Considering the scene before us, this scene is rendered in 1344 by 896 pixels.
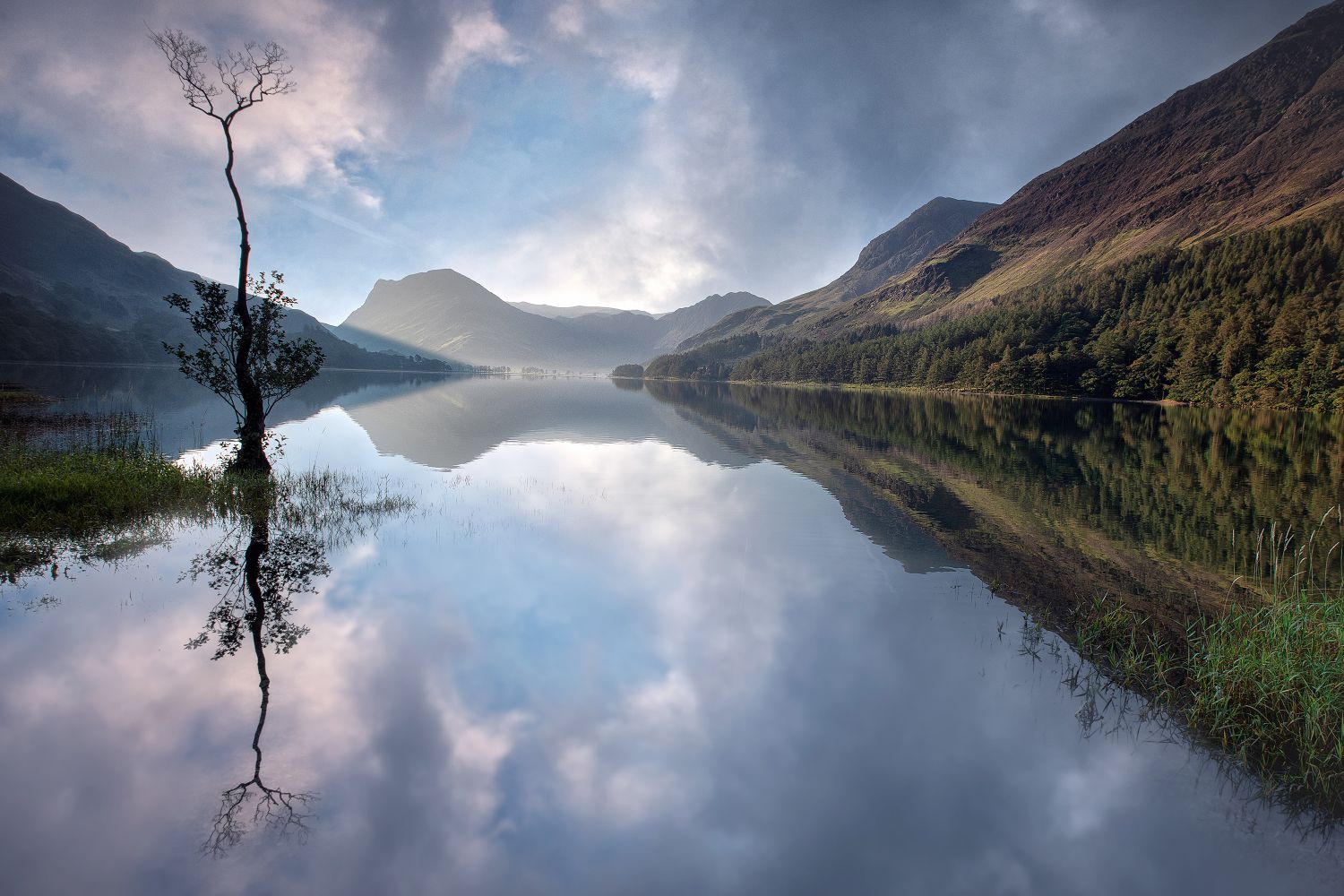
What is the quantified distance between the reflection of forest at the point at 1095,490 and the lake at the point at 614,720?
0.35 meters

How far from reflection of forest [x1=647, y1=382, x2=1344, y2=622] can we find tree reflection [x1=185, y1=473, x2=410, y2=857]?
673 inches

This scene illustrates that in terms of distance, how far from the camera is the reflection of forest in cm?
1795

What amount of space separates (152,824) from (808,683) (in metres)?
9.60

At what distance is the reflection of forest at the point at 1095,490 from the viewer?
17953 mm

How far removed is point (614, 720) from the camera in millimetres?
9641

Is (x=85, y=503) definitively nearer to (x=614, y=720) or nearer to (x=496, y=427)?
(x=614, y=720)

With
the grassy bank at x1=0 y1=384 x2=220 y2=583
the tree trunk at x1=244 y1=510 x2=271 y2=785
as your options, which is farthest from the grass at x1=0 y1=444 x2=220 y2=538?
the tree trunk at x1=244 y1=510 x2=271 y2=785

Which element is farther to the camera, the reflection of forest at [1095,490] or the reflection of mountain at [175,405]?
the reflection of mountain at [175,405]

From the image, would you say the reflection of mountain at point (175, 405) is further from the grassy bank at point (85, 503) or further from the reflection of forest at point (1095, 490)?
the reflection of forest at point (1095, 490)

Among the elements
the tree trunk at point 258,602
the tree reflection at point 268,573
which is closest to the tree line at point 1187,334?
the tree reflection at point 268,573

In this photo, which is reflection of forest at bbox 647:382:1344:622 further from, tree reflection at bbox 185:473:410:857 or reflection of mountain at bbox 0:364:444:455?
reflection of mountain at bbox 0:364:444:455

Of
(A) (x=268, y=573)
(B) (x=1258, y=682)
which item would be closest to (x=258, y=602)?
(A) (x=268, y=573)

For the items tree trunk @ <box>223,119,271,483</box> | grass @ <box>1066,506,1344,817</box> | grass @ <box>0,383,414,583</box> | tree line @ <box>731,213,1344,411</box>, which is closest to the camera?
grass @ <box>1066,506,1344,817</box>

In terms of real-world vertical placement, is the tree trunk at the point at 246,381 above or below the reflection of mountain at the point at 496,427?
above
